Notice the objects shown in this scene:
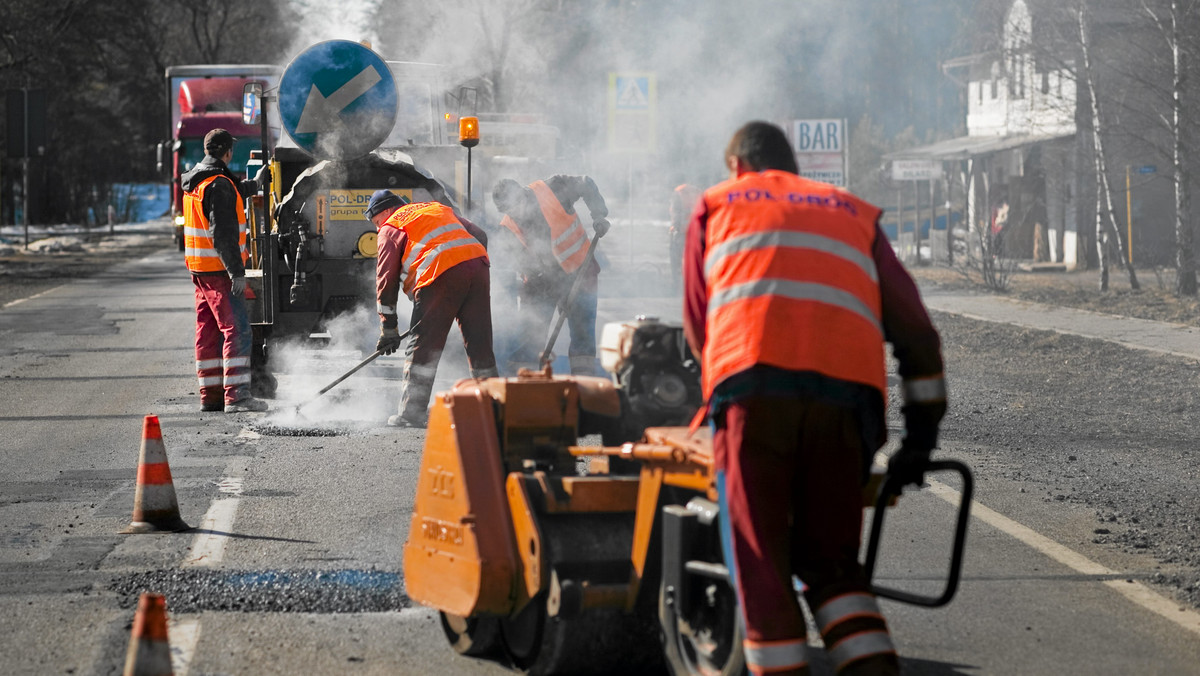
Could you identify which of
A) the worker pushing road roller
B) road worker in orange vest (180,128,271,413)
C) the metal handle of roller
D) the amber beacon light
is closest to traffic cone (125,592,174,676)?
the worker pushing road roller

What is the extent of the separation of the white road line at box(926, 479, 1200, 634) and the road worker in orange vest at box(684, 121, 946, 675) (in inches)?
70.4

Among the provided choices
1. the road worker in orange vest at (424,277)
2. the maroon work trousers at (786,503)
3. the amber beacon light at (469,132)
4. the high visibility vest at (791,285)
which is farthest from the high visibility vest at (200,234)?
the maroon work trousers at (786,503)

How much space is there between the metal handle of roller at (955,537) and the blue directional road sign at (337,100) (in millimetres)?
7746

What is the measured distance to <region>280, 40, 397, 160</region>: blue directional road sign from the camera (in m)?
10.4

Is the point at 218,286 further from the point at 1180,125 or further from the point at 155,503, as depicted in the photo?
the point at 1180,125

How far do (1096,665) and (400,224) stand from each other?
207 inches

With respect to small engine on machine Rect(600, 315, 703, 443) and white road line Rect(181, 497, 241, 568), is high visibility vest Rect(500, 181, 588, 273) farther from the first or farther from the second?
small engine on machine Rect(600, 315, 703, 443)

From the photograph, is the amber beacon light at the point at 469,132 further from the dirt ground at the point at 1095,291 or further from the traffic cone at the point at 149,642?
the dirt ground at the point at 1095,291

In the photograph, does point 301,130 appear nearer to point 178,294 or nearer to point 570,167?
point 178,294

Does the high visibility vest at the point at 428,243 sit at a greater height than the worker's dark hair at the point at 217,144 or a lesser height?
lesser

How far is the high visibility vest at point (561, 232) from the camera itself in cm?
1016

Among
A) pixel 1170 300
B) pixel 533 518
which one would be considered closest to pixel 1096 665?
pixel 533 518

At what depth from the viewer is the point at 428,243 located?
839cm

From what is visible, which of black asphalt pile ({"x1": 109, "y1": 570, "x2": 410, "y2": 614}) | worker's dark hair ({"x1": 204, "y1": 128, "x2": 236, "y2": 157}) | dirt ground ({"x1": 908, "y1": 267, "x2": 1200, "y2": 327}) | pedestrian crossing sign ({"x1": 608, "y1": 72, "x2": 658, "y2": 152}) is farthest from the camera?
pedestrian crossing sign ({"x1": 608, "y1": 72, "x2": 658, "y2": 152})
